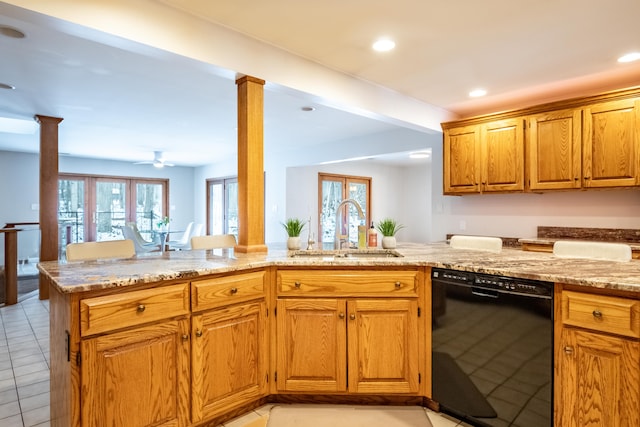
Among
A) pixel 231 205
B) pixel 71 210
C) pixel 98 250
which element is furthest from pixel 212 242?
pixel 71 210

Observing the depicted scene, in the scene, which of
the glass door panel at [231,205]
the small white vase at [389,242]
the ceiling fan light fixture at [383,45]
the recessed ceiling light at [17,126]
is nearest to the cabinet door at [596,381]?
the small white vase at [389,242]

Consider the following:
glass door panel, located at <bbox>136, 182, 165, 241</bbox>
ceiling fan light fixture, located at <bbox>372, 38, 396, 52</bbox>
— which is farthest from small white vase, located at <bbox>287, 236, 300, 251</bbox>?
glass door panel, located at <bbox>136, 182, 165, 241</bbox>

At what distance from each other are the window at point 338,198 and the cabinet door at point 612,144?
14.4 feet

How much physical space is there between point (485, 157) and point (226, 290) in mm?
3151

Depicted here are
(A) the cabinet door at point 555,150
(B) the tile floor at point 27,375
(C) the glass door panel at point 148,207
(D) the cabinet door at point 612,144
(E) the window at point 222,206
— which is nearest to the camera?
(B) the tile floor at point 27,375

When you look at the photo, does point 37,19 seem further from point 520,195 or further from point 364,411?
point 520,195

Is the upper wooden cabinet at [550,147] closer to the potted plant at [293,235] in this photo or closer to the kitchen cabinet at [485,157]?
the kitchen cabinet at [485,157]

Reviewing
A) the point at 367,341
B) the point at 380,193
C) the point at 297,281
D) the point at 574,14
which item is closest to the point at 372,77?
the point at 574,14

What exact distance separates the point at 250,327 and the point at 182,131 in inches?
Answer: 166

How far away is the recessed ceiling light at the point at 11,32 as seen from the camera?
7.95 feet

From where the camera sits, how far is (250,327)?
2107mm

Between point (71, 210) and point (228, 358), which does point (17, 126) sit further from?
point (228, 358)

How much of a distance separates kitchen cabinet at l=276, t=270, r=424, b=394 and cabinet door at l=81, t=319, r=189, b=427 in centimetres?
59

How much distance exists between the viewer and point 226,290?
1.98 meters
